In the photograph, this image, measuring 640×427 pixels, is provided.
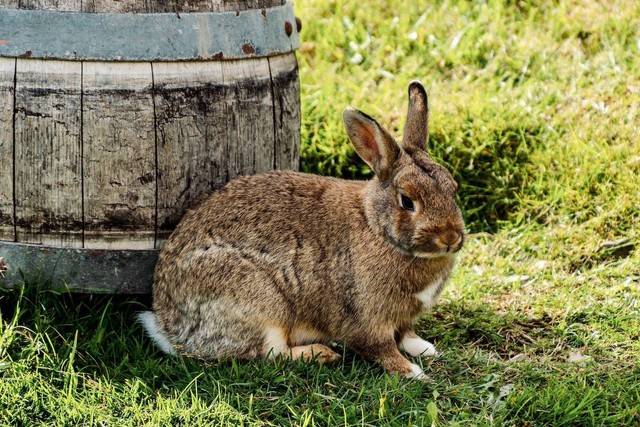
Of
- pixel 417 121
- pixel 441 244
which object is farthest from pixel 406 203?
pixel 417 121

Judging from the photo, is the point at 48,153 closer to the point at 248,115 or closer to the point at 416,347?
the point at 248,115

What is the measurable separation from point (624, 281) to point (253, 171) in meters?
1.90

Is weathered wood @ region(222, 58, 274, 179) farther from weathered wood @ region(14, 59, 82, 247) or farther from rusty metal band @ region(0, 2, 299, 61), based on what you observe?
weathered wood @ region(14, 59, 82, 247)

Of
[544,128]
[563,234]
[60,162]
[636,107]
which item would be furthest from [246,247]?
[636,107]

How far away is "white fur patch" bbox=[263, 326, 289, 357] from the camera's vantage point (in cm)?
416

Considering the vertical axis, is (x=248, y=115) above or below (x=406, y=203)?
above

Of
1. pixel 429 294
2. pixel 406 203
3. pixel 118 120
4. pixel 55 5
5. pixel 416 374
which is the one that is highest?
pixel 55 5

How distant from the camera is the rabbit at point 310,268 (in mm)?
4133

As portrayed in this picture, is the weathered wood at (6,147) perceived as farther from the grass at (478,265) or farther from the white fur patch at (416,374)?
the white fur patch at (416,374)

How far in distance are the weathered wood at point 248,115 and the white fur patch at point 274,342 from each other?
2.36ft

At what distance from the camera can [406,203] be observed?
4.08m

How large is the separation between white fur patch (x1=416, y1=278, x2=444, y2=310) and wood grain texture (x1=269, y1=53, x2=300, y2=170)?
3.01 feet

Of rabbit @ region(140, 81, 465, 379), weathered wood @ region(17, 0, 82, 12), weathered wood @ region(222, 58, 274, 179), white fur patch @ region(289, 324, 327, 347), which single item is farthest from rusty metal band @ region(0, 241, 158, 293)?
weathered wood @ region(17, 0, 82, 12)

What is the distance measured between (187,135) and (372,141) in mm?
767
